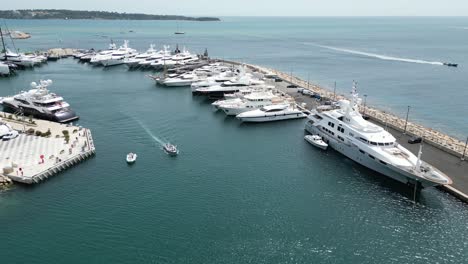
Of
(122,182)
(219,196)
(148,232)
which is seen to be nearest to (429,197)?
(219,196)

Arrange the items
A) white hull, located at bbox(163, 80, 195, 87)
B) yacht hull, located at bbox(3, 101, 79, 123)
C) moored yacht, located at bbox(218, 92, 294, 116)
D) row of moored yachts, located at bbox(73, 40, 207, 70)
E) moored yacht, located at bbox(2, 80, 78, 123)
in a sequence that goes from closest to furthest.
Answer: yacht hull, located at bbox(3, 101, 79, 123), moored yacht, located at bbox(2, 80, 78, 123), moored yacht, located at bbox(218, 92, 294, 116), white hull, located at bbox(163, 80, 195, 87), row of moored yachts, located at bbox(73, 40, 207, 70)

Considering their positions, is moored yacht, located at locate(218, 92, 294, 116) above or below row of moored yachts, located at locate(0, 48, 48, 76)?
below

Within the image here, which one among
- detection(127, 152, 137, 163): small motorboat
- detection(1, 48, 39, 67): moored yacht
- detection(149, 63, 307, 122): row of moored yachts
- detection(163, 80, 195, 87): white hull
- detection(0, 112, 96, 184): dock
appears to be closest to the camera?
detection(0, 112, 96, 184): dock

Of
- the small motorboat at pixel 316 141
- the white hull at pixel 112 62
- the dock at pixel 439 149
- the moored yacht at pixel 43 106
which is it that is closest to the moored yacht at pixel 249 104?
the dock at pixel 439 149

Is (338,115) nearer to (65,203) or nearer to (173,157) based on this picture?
(173,157)

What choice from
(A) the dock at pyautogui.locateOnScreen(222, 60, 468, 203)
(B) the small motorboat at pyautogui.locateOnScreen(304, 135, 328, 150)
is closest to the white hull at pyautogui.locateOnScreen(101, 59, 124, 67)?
(A) the dock at pyautogui.locateOnScreen(222, 60, 468, 203)

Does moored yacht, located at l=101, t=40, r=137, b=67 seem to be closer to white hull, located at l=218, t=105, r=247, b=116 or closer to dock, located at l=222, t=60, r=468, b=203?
white hull, located at l=218, t=105, r=247, b=116
